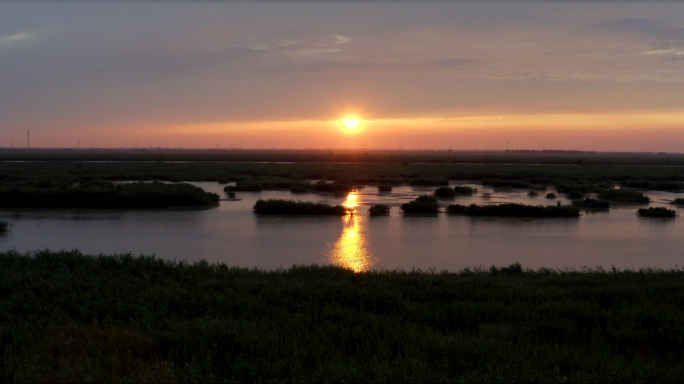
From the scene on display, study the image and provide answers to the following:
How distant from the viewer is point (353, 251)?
483 inches

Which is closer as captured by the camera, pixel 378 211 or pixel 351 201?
pixel 378 211

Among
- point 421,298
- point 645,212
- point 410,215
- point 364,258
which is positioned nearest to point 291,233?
point 364,258

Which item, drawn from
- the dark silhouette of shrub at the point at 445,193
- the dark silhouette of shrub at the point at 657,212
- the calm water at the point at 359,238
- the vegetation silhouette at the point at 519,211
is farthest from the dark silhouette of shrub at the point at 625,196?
the dark silhouette of shrub at the point at 445,193

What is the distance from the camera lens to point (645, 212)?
18.9 m

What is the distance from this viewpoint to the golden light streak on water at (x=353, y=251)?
1090 cm

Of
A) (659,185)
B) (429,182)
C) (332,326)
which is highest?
(659,185)

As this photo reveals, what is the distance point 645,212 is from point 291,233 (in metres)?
13.2

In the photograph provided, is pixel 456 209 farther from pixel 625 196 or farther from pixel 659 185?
pixel 659 185

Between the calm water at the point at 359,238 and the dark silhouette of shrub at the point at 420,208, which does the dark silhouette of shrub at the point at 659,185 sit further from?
the dark silhouette of shrub at the point at 420,208

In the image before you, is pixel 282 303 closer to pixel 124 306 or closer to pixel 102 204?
pixel 124 306

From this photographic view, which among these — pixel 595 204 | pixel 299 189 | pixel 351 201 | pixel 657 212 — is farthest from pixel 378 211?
pixel 657 212

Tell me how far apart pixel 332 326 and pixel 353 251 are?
6488mm

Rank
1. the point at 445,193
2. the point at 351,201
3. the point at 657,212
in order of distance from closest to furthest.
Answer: the point at 657,212
the point at 351,201
the point at 445,193

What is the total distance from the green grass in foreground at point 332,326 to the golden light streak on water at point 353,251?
2.33 m
